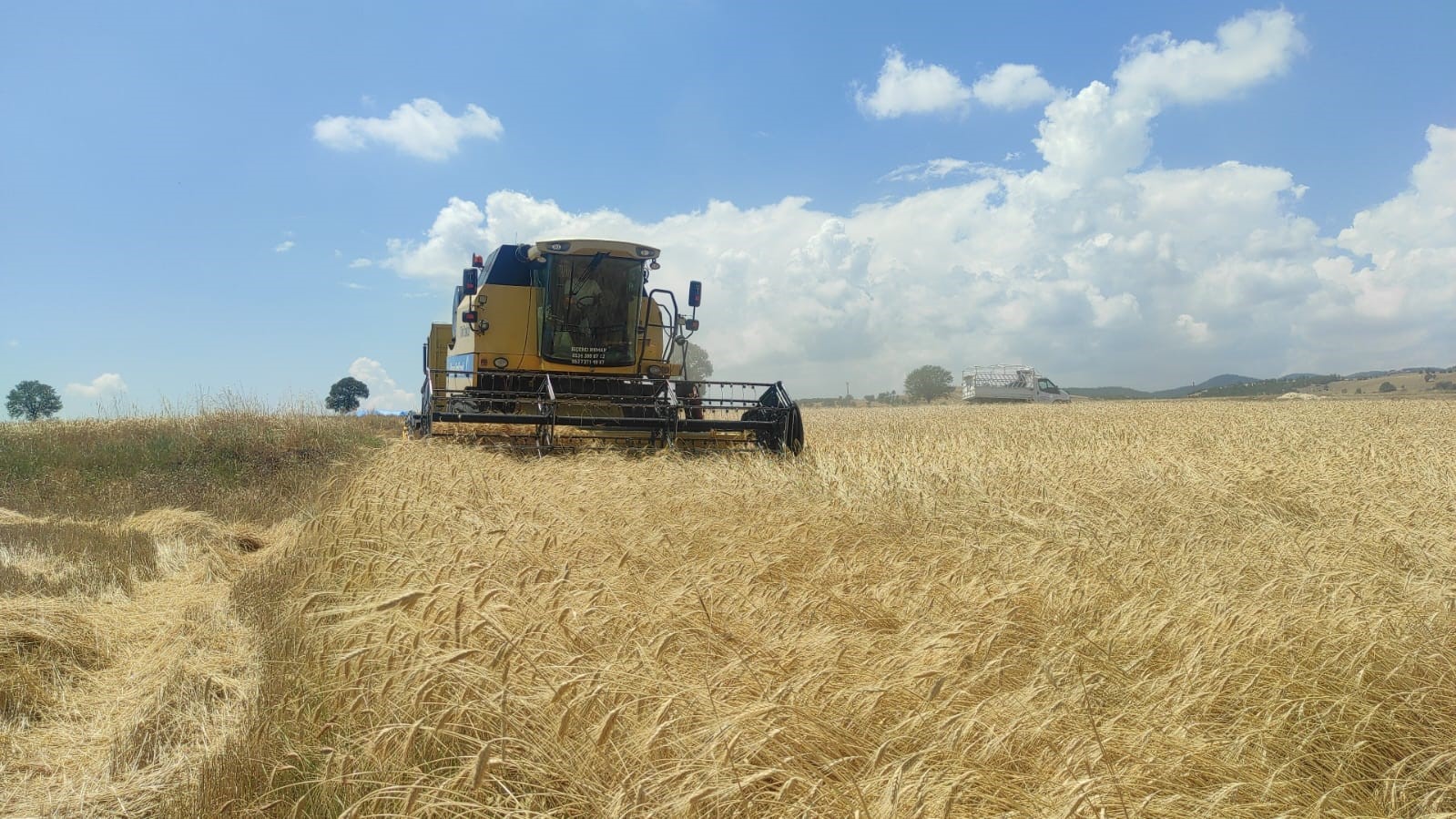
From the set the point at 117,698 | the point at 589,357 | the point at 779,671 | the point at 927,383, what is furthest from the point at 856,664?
the point at 927,383

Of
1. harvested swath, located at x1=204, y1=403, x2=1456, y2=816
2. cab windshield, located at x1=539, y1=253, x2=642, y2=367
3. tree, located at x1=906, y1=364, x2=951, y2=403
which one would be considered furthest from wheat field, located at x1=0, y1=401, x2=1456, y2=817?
tree, located at x1=906, y1=364, x2=951, y2=403

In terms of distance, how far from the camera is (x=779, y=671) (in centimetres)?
293

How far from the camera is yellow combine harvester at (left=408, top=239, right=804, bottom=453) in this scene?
11812mm

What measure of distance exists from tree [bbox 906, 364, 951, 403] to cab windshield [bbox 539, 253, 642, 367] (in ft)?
271

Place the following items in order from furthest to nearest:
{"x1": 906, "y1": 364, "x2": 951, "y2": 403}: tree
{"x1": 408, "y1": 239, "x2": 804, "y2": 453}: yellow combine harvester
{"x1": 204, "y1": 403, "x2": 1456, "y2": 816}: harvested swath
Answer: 1. {"x1": 906, "y1": 364, "x2": 951, "y2": 403}: tree
2. {"x1": 408, "y1": 239, "x2": 804, "y2": 453}: yellow combine harvester
3. {"x1": 204, "y1": 403, "x2": 1456, "y2": 816}: harvested swath

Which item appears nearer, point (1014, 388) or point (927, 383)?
point (1014, 388)

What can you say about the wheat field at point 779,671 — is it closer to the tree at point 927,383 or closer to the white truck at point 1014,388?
the white truck at point 1014,388

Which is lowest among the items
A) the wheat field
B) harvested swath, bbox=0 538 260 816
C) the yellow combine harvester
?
harvested swath, bbox=0 538 260 816

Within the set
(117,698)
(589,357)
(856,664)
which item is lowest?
(117,698)

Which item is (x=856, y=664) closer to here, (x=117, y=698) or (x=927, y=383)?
(x=117, y=698)

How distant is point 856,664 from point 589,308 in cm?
1068

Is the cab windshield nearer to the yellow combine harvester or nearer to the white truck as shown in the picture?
the yellow combine harvester

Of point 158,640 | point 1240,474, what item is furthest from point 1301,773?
point 1240,474

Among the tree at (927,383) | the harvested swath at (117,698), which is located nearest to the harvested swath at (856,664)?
the harvested swath at (117,698)
